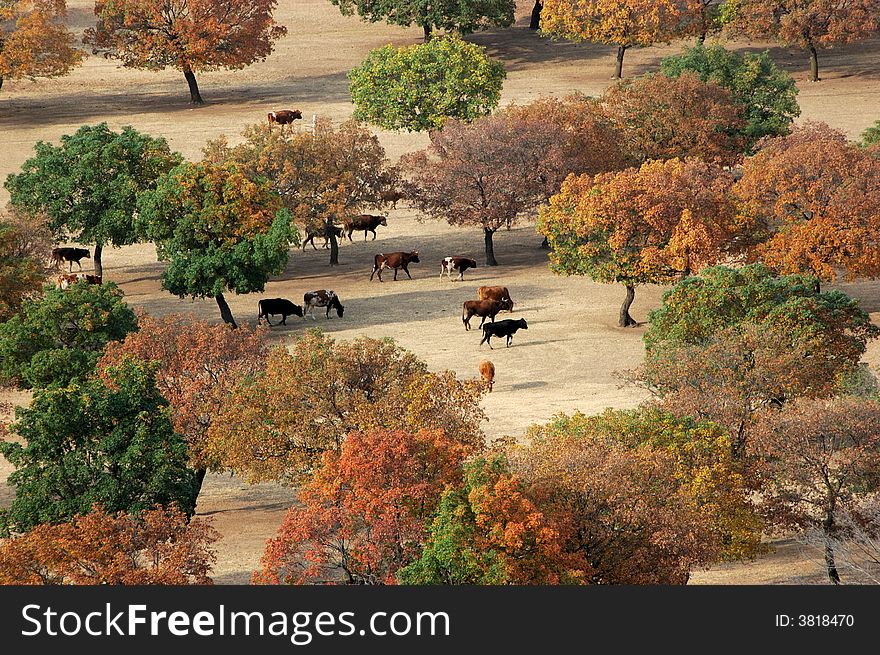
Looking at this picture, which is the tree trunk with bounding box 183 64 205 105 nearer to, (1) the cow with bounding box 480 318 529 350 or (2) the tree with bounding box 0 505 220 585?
(1) the cow with bounding box 480 318 529 350

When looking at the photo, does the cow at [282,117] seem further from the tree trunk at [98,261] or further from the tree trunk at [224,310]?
the tree trunk at [224,310]

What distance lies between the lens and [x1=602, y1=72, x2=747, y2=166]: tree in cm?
8081

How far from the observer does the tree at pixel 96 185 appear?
240ft

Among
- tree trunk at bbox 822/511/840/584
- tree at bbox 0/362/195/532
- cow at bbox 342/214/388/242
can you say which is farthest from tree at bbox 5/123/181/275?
tree trunk at bbox 822/511/840/584

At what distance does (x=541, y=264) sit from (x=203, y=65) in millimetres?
33362

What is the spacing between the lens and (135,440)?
41.6 metres

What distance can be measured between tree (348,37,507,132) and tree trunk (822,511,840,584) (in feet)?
169

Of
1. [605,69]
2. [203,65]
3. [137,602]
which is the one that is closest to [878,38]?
[605,69]

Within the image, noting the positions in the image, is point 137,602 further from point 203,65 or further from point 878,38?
point 878,38

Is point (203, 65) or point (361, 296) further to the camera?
point (203, 65)

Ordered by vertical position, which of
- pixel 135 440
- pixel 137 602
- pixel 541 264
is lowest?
pixel 541 264

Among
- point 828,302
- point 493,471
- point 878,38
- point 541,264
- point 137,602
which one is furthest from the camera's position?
point 878,38

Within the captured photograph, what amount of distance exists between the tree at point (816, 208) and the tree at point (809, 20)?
35669 millimetres

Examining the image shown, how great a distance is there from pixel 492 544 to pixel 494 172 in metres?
44.0
